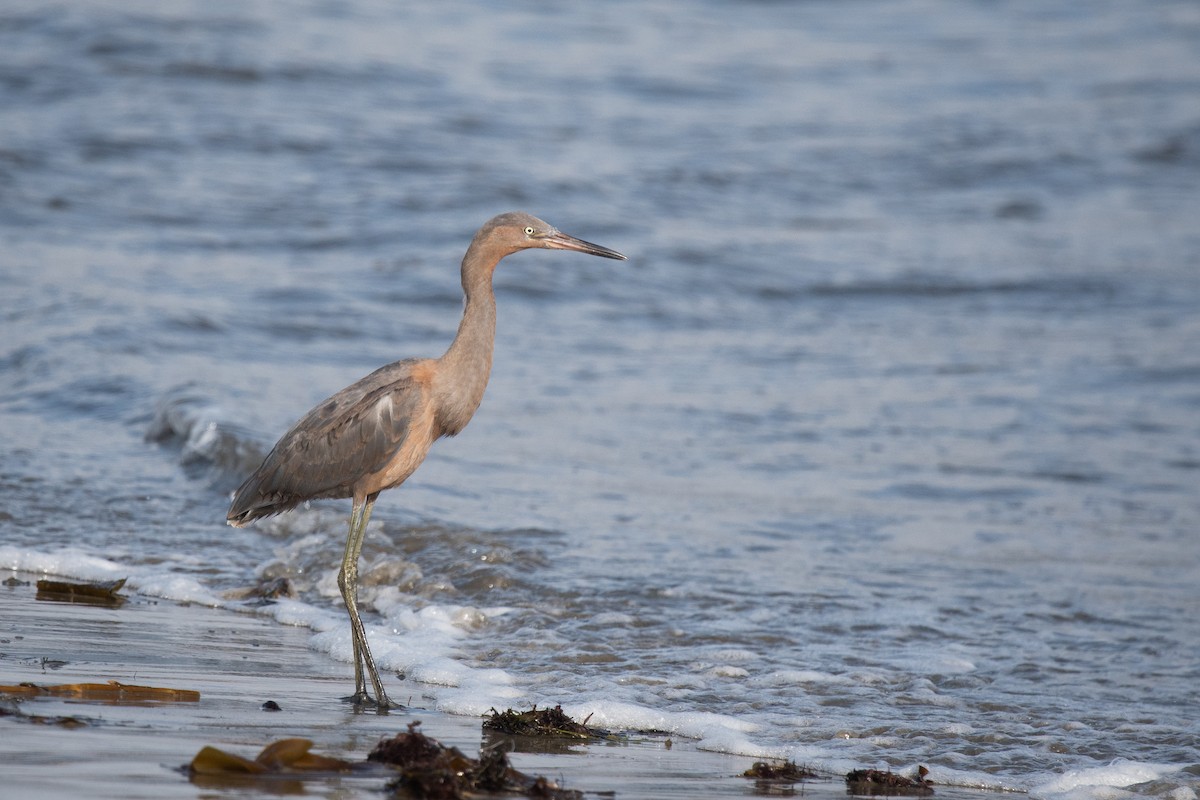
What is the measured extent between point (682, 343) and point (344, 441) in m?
8.28

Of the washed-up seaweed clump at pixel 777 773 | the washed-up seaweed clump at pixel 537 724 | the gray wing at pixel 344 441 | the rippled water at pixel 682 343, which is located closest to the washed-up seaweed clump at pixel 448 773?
the washed-up seaweed clump at pixel 537 724

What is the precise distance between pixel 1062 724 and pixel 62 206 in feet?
46.4

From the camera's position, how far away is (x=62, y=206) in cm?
1697

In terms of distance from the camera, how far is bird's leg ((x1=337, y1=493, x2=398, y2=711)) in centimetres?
563

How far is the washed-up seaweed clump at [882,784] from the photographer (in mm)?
4934

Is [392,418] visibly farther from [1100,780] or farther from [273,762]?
A: [1100,780]

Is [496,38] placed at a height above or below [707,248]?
above

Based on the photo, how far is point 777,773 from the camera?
16.3ft

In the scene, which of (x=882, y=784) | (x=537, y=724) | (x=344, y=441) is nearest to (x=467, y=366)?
(x=344, y=441)

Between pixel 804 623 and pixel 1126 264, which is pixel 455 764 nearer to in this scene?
pixel 804 623

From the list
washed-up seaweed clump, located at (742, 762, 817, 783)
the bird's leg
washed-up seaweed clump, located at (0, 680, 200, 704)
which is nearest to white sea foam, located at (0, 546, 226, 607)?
the bird's leg

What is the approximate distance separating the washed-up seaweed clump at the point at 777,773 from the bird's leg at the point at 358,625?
1.46 meters

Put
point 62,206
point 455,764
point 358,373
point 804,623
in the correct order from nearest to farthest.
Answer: point 455,764 < point 804,623 < point 358,373 < point 62,206

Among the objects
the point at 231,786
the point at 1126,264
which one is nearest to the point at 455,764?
the point at 231,786
